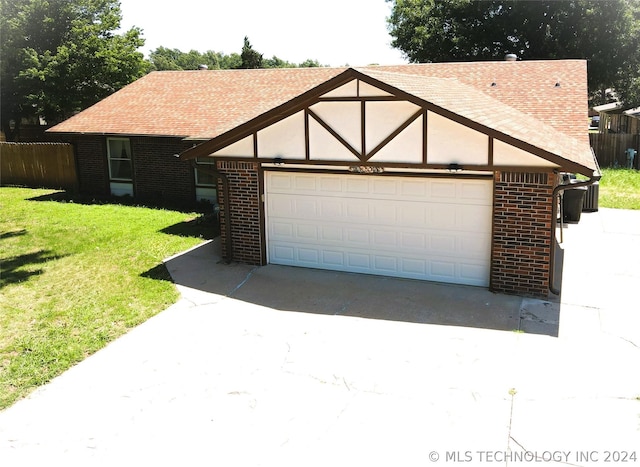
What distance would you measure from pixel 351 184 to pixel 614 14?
26202 mm

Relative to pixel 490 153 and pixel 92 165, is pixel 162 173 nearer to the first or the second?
pixel 92 165

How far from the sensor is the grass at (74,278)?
796 centimetres

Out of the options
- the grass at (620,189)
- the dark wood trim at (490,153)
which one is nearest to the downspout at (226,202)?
the dark wood trim at (490,153)

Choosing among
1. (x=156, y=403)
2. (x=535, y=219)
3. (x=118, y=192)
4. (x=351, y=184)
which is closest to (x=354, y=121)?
(x=351, y=184)

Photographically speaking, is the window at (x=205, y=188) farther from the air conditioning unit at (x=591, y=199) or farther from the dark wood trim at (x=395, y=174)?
the air conditioning unit at (x=591, y=199)

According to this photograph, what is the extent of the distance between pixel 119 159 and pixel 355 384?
1487 centimetres

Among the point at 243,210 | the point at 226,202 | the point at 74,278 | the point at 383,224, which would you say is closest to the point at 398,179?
the point at 383,224

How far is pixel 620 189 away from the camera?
1958 cm

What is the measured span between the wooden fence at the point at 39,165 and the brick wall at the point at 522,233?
626 inches

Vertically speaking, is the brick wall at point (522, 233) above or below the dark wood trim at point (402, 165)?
below

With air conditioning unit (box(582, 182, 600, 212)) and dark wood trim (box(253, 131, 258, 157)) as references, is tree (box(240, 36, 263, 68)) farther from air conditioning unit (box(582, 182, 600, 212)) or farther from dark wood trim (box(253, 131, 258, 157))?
dark wood trim (box(253, 131, 258, 157))

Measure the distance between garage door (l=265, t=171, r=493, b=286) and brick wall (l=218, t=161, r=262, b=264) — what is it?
0.26 meters

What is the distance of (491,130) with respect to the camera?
8.91 m

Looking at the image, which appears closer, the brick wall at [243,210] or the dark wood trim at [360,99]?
the dark wood trim at [360,99]
